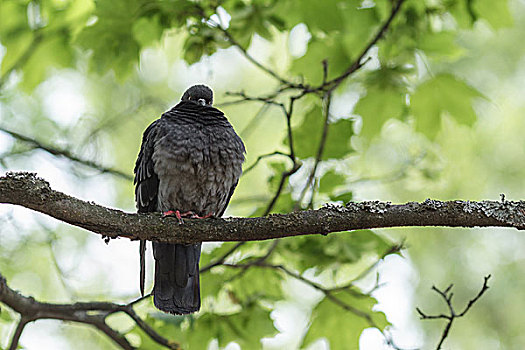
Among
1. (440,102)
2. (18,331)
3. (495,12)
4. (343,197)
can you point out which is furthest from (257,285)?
(495,12)

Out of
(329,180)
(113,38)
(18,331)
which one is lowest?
(18,331)

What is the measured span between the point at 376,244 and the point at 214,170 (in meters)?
1.17

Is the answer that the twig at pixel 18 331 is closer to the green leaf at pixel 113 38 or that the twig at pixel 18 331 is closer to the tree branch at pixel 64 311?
the tree branch at pixel 64 311

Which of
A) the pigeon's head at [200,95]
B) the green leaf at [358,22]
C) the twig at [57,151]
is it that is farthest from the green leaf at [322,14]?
the twig at [57,151]

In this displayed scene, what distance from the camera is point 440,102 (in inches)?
145

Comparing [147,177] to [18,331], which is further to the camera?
[147,177]

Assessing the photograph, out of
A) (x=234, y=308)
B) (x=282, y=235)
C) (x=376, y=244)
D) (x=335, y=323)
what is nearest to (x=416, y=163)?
(x=376, y=244)

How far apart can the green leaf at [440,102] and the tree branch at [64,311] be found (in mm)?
2209

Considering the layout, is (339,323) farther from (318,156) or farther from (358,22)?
(358,22)

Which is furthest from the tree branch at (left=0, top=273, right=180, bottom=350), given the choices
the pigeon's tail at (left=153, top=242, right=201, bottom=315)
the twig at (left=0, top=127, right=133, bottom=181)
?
the twig at (left=0, top=127, right=133, bottom=181)

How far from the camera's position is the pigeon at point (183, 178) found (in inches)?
139

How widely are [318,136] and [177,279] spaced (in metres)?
1.32

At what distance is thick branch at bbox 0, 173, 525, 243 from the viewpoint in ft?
7.45

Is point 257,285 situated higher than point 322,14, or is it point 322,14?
point 322,14
